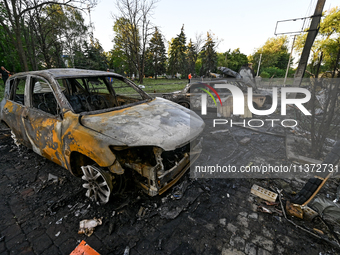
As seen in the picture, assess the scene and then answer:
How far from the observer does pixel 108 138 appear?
6.29ft

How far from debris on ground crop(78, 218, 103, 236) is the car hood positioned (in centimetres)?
121

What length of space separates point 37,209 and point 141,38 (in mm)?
21150

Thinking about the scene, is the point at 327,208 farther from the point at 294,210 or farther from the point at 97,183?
the point at 97,183

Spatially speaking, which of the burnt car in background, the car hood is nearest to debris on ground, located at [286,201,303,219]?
the burnt car in background

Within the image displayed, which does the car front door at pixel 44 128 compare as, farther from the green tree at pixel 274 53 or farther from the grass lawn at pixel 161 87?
the green tree at pixel 274 53

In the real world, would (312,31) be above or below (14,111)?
above

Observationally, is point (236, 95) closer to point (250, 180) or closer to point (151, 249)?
point (250, 180)

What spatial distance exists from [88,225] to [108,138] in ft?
4.00

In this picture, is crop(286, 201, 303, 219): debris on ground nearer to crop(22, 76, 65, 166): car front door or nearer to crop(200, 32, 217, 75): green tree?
crop(22, 76, 65, 166): car front door

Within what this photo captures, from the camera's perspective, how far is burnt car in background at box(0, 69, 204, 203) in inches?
77.1

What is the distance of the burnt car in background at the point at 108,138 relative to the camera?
1.96 metres

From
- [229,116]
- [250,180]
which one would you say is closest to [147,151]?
[250,180]

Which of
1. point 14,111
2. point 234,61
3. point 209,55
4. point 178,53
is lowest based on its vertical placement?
point 14,111

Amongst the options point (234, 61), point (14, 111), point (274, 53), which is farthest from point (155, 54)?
point (14, 111)
